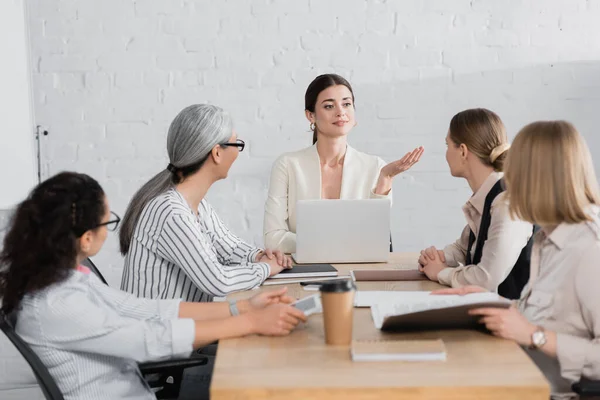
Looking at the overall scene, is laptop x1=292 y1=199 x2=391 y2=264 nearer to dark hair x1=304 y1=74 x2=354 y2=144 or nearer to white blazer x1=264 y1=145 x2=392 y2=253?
white blazer x1=264 y1=145 x2=392 y2=253

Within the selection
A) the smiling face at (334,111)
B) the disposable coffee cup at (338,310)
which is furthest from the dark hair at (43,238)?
the smiling face at (334,111)

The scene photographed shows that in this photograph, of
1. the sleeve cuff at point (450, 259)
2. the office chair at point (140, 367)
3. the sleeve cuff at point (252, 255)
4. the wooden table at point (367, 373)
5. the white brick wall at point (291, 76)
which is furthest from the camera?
the white brick wall at point (291, 76)

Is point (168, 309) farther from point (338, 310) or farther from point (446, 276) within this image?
point (446, 276)

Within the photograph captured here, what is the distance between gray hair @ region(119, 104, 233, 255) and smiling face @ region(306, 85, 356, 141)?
3.20 feet

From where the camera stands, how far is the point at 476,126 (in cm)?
245

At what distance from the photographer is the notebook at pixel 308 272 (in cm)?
246

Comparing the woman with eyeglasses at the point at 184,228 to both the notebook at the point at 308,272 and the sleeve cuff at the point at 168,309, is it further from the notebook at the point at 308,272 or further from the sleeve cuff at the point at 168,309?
the sleeve cuff at the point at 168,309

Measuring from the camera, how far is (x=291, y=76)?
155 inches

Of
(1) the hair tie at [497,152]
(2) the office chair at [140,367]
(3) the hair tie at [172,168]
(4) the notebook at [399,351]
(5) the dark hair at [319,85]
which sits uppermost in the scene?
(5) the dark hair at [319,85]

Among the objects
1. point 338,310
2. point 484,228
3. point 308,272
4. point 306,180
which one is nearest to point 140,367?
point 338,310

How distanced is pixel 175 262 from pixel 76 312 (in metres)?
0.64

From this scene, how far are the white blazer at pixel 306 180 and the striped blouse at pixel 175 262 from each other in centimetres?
90

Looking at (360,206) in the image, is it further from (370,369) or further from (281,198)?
(370,369)

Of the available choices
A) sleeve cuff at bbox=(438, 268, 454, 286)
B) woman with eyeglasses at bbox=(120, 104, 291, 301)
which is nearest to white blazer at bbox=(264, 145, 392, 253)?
woman with eyeglasses at bbox=(120, 104, 291, 301)
